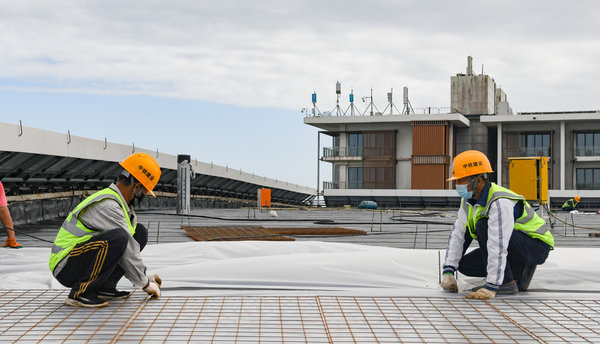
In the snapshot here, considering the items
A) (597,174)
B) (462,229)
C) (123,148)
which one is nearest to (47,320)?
(462,229)

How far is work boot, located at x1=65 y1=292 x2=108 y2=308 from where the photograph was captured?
4.29 meters

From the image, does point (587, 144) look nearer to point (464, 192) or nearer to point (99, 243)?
point (464, 192)

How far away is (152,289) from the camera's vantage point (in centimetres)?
451

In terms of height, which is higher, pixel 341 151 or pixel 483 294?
pixel 341 151

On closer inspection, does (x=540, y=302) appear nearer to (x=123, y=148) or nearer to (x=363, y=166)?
(x=123, y=148)

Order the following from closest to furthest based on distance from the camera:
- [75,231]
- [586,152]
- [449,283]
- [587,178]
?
[75,231]
[449,283]
[586,152]
[587,178]

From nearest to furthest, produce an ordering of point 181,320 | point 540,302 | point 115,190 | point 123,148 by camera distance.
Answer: point 181,320, point 115,190, point 540,302, point 123,148

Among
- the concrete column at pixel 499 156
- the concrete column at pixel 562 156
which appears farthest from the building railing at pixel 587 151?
the concrete column at pixel 499 156

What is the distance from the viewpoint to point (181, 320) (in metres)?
3.98

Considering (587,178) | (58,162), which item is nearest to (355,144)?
(587,178)

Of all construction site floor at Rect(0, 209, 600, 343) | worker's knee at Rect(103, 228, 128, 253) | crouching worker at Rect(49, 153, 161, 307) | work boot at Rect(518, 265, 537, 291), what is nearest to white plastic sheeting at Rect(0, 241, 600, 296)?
construction site floor at Rect(0, 209, 600, 343)

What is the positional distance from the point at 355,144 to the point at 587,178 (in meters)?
12.5

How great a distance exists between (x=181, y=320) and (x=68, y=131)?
1098 cm

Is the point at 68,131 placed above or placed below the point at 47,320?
above
